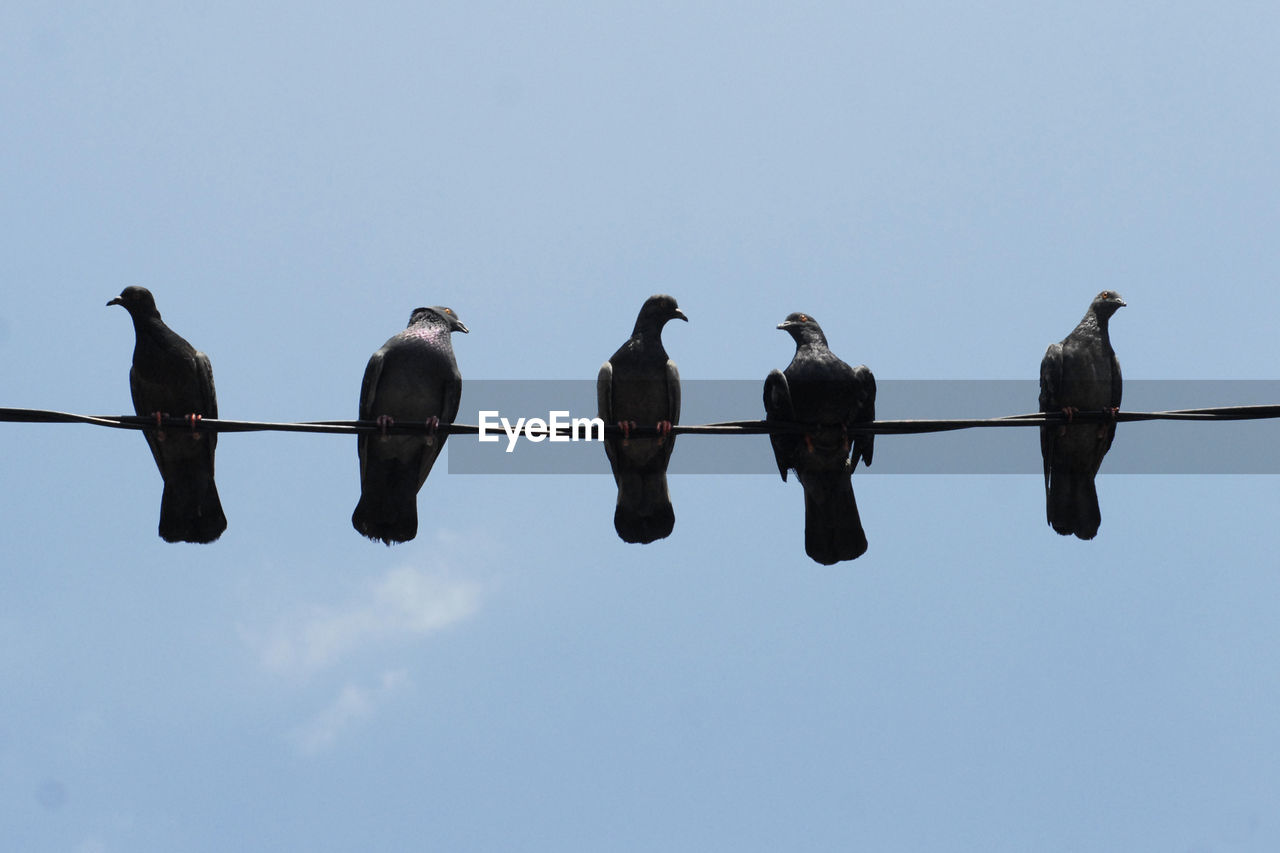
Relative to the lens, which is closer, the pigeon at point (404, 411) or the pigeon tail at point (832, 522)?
the pigeon tail at point (832, 522)

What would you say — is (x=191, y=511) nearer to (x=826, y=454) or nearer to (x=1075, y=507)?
(x=826, y=454)

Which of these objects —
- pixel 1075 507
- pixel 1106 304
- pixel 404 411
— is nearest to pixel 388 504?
pixel 404 411

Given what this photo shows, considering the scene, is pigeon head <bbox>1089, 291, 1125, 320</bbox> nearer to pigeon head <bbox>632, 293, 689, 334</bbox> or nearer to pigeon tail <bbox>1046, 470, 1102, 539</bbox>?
pigeon tail <bbox>1046, 470, 1102, 539</bbox>

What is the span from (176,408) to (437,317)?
1732mm

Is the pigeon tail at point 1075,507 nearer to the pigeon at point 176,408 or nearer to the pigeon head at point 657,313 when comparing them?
the pigeon head at point 657,313

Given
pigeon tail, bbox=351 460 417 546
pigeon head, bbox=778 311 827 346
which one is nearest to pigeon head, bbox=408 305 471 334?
pigeon tail, bbox=351 460 417 546

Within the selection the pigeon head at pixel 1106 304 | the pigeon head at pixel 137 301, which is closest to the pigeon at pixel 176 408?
the pigeon head at pixel 137 301

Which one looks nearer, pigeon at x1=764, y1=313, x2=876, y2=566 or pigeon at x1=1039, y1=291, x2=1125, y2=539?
pigeon at x1=764, y1=313, x2=876, y2=566

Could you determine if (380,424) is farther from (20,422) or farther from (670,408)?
(670,408)

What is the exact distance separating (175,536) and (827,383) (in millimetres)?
3847

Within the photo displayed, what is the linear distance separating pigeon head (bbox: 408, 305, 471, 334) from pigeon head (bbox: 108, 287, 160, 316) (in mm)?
1612

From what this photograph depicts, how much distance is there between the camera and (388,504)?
29.8ft

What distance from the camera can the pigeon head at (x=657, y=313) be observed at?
9.63m

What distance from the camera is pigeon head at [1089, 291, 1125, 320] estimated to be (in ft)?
32.8
